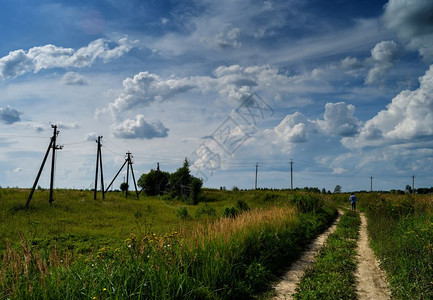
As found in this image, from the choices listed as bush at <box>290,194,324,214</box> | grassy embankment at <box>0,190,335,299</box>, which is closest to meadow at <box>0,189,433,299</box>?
grassy embankment at <box>0,190,335,299</box>

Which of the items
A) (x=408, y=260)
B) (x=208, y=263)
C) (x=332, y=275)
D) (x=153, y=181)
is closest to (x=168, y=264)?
(x=208, y=263)

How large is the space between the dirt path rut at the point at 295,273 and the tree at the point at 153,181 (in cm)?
4616

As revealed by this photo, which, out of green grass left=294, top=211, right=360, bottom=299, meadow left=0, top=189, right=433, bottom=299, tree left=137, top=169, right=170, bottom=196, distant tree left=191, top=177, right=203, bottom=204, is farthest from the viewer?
tree left=137, top=169, right=170, bottom=196

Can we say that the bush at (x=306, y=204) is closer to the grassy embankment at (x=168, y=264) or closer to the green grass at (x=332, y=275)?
the grassy embankment at (x=168, y=264)

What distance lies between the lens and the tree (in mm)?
56272

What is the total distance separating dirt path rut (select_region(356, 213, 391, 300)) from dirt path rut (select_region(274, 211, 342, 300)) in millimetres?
1386

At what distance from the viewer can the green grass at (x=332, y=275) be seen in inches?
262

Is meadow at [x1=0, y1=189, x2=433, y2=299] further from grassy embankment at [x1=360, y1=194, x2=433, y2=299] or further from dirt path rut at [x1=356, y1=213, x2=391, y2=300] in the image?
dirt path rut at [x1=356, y1=213, x2=391, y2=300]

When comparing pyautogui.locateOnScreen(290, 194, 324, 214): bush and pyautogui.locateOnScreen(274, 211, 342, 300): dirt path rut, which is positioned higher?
pyautogui.locateOnScreen(290, 194, 324, 214): bush

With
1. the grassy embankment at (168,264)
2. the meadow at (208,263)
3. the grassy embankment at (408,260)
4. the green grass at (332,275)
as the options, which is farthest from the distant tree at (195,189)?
the grassy embankment at (408,260)

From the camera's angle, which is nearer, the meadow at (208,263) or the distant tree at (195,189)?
the meadow at (208,263)

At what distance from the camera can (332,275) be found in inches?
309

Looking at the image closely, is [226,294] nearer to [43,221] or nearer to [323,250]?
[323,250]

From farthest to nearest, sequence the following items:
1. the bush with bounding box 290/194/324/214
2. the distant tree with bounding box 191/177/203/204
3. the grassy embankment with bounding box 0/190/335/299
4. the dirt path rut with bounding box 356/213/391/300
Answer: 1. the distant tree with bounding box 191/177/203/204
2. the bush with bounding box 290/194/324/214
3. the dirt path rut with bounding box 356/213/391/300
4. the grassy embankment with bounding box 0/190/335/299
